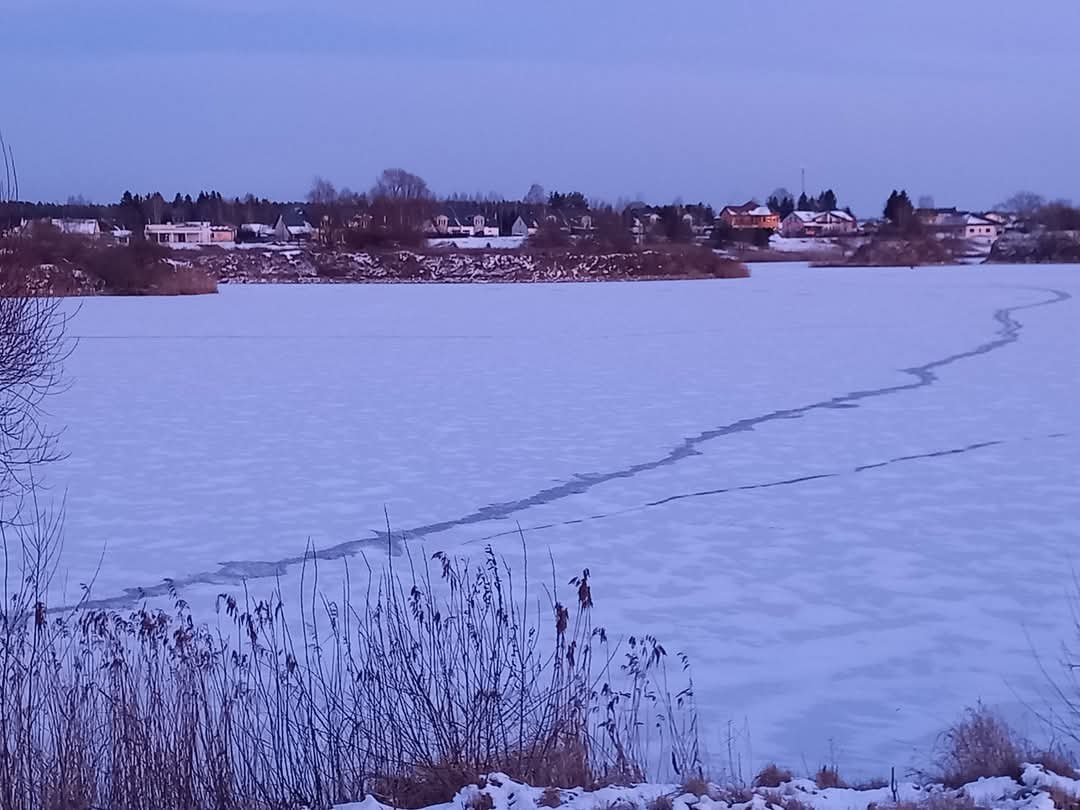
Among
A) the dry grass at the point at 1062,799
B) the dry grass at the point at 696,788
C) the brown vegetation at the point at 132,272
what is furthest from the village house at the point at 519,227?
the dry grass at the point at 1062,799

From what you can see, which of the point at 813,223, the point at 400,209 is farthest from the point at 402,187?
the point at 813,223

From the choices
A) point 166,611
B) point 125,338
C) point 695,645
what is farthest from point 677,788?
point 125,338

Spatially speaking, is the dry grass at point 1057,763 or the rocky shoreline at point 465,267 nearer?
the dry grass at point 1057,763

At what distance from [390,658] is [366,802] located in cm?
105

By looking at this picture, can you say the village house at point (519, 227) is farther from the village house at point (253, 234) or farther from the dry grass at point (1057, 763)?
the dry grass at point (1057, 763)

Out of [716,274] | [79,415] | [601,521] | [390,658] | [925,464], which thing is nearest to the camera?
[390,658]

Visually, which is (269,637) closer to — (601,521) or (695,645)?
(695,645)

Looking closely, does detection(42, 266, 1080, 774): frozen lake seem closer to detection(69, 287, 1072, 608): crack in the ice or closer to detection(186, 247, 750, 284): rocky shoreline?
detection(69, 287, 1072, 608): crack in the ice

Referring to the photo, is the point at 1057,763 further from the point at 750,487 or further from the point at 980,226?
the point at 980,226

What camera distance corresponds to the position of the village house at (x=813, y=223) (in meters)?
109

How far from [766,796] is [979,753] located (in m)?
0.81

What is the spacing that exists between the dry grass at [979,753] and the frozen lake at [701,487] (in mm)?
260

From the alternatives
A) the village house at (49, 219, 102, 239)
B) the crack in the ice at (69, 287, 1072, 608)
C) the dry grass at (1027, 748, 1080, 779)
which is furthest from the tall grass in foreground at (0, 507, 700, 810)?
the village house at (49, 219, 102, 239)

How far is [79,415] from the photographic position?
13.2 metres
